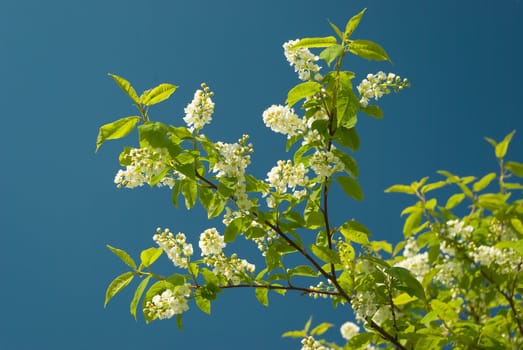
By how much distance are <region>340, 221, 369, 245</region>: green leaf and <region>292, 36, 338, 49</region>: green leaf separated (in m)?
0.93

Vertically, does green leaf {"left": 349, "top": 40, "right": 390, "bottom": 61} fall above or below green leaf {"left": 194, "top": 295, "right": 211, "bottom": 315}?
above

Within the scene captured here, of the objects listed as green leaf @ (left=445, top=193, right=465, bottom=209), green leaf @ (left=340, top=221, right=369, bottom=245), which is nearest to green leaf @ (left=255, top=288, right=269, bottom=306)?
green leaf @ (left=340, top=221, right=369, bottom=245)

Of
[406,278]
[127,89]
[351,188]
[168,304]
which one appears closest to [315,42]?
[351,188]

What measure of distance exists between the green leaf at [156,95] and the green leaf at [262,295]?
1.20 metres

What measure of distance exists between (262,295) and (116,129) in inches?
48.7

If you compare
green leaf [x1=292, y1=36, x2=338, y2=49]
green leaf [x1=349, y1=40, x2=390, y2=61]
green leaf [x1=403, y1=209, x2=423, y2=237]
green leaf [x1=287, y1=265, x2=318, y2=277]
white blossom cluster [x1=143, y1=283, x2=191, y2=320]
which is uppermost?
green leaf [x1=292, y1=36, x2=338, y2=49]

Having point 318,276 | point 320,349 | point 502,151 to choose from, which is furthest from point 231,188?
point 502,151

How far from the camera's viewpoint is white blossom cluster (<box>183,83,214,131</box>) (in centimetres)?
260

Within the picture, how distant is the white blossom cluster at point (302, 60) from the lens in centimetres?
256

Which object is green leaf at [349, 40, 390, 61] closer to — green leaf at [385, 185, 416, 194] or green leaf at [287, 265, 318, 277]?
green leaf at [385, 185, 416, 194]

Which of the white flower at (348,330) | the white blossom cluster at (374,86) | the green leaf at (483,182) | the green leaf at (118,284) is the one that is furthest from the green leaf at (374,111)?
the white flower at (348,330)

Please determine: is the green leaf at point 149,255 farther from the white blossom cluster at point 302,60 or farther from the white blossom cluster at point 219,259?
the white blossom cluster at point 302,60

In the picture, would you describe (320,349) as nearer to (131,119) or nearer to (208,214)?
(208,214)

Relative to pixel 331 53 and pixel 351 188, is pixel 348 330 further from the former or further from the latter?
pixel 331 53
